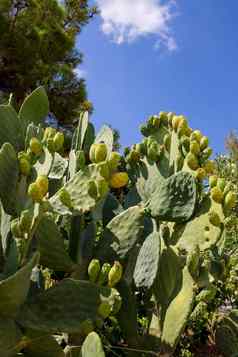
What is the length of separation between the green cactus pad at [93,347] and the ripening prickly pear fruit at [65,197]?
35 centimetres

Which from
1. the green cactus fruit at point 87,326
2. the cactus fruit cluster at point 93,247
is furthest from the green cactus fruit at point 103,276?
the green cactus fruit at point 87,326

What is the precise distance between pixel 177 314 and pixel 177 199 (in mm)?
360

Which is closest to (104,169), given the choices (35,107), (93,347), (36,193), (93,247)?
(36,193)

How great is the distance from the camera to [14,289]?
1.05 m

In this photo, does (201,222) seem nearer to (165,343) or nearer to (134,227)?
(134,227)

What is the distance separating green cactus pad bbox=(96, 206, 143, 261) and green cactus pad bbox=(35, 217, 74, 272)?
12cm

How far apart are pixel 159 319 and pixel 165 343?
83 mm

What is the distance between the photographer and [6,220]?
1355 mm

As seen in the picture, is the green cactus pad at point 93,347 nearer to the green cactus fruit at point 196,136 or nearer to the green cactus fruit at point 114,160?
the green cactus fruit at point 114,160

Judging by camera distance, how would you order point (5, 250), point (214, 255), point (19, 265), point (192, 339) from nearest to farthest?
point (19, 265) < point (5, 250) < point (214, 255) < point (192, 339)

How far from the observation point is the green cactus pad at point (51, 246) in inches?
50.3

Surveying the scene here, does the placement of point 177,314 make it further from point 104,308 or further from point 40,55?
point 40,55

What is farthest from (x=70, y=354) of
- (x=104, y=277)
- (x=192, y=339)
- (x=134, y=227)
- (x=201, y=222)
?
(x=192, y=339)

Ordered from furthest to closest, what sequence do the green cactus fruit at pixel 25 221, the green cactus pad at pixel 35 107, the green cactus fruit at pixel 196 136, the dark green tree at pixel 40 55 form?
the dark green tree at pixel 40 55 → the green cactus pad at pixel 35 107 → the green cactus fruit at pixel 196 136 → the green cactus fruit at pixel 25 221
